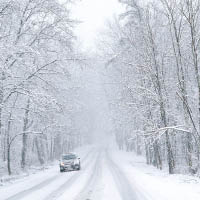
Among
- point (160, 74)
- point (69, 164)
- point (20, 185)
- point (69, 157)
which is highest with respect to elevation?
point (160, 74)

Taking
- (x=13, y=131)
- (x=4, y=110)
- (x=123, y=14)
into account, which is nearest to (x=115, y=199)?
(x=4, y=110)

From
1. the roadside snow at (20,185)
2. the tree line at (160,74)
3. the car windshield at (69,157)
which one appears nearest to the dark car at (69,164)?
the car windshield at (69,157)

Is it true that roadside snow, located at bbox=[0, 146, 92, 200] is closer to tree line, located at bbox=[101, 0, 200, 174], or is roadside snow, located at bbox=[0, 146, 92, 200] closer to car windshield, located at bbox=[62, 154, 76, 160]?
tree line, located at bbox=[101, 0, 200, 174]

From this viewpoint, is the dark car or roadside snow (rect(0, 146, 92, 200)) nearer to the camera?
roadside snow (rect(0, 146, 92, 200))

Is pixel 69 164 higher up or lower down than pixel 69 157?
lower down

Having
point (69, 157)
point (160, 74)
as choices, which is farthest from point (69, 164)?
point (160, 74)

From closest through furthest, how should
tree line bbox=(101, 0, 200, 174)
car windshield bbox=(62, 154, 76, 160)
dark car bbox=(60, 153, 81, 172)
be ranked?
tree line bbox=(101, 0, 200, 174), dark car bbox=(60, 153, 81, 172), car windshield bbox=(62, 154, 76, 160)

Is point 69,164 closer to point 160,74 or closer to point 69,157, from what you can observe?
point 69,157

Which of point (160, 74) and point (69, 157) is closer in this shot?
point (160, 74)

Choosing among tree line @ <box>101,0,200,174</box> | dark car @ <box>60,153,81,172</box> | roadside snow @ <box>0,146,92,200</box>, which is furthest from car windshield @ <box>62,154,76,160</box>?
roadside snow @ <box>0,146,92,200</box>

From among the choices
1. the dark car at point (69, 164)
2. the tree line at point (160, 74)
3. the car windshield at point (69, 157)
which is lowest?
the dark car at point (69, 164)

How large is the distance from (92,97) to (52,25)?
69.1 meters

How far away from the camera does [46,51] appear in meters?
22.2

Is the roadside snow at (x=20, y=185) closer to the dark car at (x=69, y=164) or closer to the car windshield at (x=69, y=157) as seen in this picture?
the dark car at (x=69, y=164)
